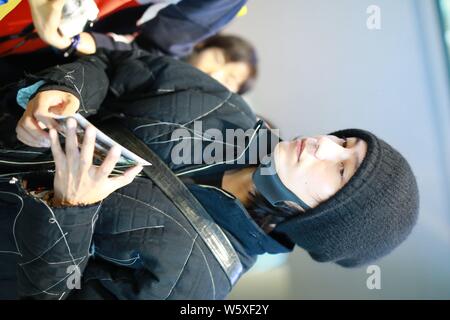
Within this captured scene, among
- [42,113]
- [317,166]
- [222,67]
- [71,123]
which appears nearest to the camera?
[71,123]

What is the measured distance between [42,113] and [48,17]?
8.2 inches

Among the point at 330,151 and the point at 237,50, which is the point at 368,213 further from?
the point at 237,50

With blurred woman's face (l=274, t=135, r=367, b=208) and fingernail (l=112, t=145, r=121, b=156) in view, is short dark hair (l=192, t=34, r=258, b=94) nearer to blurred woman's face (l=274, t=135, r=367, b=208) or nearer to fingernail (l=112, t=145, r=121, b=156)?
blurred woman's face (l=274, t=135, r=367, b=208)

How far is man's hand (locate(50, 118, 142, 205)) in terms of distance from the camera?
2.06ft

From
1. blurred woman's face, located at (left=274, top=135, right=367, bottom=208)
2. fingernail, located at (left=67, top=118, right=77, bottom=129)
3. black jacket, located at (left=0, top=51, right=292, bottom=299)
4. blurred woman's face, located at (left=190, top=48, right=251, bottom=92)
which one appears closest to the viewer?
fingernail, located at (left=67, top=118, right=77, bottom=129)

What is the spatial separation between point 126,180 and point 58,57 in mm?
478

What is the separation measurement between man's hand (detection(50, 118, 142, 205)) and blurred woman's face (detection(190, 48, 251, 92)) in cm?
80

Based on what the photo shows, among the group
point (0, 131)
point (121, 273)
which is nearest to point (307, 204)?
point (121, 273)

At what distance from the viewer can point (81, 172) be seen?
0.65 metres

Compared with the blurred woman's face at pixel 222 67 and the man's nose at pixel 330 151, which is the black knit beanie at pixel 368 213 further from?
the blurred woman's face at pixel 222 67

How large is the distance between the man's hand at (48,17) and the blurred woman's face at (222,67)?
2.06 ft

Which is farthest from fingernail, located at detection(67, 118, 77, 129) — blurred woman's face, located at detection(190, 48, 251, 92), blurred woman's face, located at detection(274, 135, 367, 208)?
blurred woman's face, located at detection(190, 48, 251, 92)

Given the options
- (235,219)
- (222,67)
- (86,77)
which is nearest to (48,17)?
(86,77)

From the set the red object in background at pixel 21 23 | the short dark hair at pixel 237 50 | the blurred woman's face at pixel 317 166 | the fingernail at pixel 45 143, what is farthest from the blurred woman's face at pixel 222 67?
the fingernail at pixel 45 143
